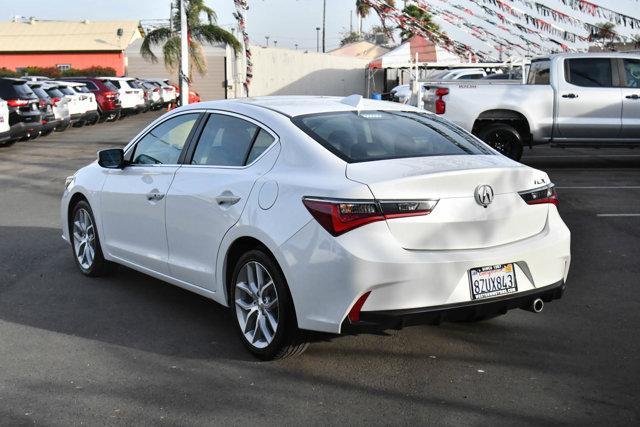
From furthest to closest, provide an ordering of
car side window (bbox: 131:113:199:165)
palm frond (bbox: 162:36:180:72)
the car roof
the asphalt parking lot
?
palm frond (bbox: 162:36:180:72)
car side window (bbox: 131:113:199:165)
the car roof
the asphalt parking lot

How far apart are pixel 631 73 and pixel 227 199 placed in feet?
39.2

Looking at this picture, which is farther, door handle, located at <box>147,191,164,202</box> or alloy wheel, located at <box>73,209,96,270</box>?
alloy wheel, located at <box>73,209,96,270</box>

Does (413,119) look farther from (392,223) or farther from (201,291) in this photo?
(201,291)

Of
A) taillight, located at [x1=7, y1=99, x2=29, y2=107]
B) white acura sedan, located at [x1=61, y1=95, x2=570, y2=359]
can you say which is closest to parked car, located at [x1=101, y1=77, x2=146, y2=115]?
taillight, located at [x1=7, y1=99, x2=29, y2=107]

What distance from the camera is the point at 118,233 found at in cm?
693

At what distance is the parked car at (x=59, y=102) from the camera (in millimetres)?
26152

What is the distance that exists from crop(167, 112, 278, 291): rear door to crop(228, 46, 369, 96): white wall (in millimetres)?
44991

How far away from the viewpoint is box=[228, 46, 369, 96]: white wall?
5231 centimetres

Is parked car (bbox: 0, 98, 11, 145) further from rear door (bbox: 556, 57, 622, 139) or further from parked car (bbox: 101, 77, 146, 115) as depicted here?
parked car (bbox: 101, 77, 146, 115)

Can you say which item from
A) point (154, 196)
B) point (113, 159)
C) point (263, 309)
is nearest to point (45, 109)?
point (113, 159)

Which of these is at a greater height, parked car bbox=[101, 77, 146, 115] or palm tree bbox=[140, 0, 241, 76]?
palm tree bbox=[140, 0, 241, 76]

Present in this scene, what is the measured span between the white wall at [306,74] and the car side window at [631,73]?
119 feet

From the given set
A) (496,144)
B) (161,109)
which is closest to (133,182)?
(496,144)

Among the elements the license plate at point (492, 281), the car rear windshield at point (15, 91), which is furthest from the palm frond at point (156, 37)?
the license plate at point (492, 281)
